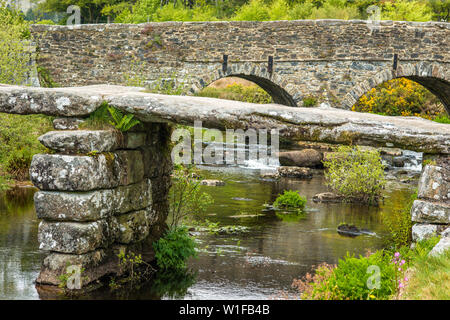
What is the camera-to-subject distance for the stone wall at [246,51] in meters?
21.2

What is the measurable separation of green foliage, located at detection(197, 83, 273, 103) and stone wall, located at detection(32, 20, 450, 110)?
1374cm

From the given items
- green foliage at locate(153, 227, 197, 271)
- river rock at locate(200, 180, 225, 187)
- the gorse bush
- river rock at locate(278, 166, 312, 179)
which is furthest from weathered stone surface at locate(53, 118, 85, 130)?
the gorse bush

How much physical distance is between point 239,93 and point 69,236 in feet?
101

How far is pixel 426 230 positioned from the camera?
25.0 feet

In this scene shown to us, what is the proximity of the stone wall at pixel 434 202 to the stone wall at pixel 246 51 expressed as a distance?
14471 millimetres

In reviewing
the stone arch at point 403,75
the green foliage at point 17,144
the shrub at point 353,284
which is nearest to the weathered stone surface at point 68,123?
the shrub at point 353,284

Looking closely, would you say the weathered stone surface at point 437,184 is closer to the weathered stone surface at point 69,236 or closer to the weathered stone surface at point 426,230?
the weathered stone surface at point 426,230

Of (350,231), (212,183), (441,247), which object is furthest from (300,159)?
(441,247)

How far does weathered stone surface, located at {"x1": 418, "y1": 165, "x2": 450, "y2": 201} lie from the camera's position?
7.59 metres

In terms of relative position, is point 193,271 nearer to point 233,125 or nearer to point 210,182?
point 233,125

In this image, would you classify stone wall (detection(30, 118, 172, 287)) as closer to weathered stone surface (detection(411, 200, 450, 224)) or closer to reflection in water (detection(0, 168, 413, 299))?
reflection in water (detection(0, 168, 413, 299))

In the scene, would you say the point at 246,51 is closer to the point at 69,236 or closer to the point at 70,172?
the point at 70,172
